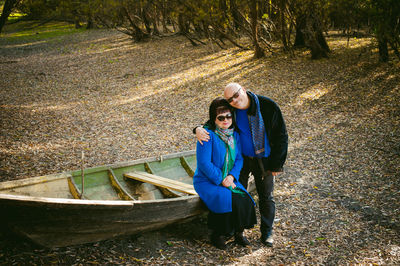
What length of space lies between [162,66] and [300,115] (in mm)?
8991

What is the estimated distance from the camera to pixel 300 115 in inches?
363

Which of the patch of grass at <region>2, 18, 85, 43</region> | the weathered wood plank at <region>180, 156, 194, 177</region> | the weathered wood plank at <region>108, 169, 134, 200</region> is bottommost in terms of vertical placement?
the weathered wood plank at <region>180, 156, 194, 177</region>

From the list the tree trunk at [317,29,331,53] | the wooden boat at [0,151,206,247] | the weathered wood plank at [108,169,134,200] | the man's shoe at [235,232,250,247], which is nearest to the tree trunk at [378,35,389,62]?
the tree trunk at [317,29,331,53]

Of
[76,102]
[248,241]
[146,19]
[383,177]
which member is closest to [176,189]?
[248,241]

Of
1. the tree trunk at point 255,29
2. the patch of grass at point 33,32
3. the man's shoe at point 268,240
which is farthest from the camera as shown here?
the patch of grass at point 33,32

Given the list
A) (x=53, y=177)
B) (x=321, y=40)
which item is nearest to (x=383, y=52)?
(x=321, y=40)

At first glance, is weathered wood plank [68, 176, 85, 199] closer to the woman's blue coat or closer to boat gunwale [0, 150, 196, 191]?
boat gunwale [0, 150, 196, 191]

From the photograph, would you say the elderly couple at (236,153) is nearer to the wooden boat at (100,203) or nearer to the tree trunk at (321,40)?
the wooden boat at (100,203)

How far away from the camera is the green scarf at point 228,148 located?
3900 mm

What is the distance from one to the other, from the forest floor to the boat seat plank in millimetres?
570

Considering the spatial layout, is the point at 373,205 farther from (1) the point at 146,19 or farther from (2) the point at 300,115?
(1) the point at 146,19

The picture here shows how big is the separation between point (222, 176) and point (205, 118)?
571 centimetres

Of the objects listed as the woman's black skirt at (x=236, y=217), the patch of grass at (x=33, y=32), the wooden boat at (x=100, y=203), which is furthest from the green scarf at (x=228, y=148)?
the patch of grass at (x=33, y=32)

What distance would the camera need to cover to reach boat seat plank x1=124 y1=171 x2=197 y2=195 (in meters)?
4.77
